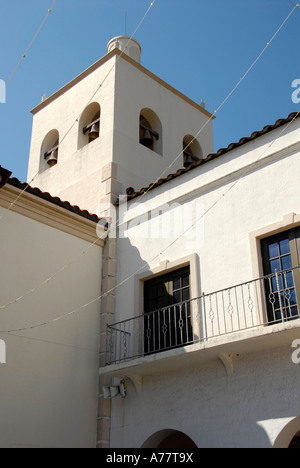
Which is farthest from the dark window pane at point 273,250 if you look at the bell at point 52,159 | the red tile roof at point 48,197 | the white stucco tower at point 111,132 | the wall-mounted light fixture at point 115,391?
the bell at point 52,159

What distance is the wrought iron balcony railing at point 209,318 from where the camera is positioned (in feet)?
26.0

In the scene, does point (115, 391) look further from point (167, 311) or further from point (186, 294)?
point (186, 294)

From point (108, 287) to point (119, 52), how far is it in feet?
19.7

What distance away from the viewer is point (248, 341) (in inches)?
297

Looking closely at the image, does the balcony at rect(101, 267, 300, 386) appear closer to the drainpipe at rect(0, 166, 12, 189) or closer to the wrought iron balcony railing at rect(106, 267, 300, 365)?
the wrought iron balcony railing at rect(106, 267, 300, 365)

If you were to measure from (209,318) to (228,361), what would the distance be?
0.76 m

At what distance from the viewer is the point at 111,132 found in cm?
1216

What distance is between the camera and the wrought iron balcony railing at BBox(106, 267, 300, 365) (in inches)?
311

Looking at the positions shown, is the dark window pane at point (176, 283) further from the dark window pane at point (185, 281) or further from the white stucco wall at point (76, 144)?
the white stucco wall at point (76, 144)

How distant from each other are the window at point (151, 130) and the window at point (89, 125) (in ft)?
3.54

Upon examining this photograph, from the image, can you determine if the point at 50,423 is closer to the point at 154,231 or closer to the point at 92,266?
the point at 92,266

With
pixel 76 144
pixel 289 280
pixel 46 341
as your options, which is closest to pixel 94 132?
pixel 76 144

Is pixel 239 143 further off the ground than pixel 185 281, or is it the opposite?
pixel 239 143

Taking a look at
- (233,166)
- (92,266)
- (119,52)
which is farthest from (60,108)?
(233,166)
